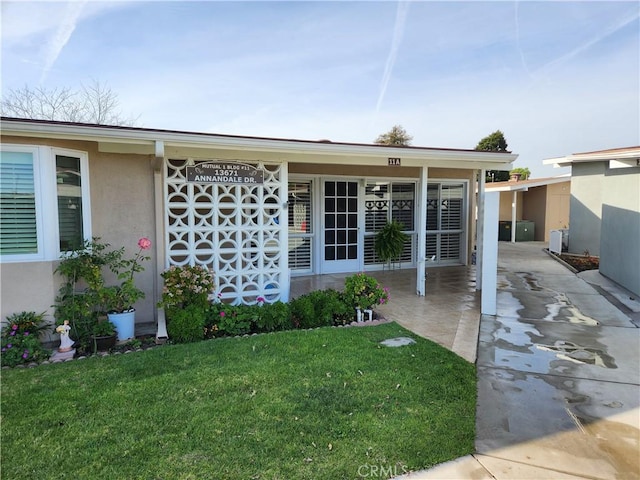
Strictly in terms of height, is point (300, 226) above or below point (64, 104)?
below

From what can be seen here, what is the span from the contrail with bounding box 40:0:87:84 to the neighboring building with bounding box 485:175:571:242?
650 inches

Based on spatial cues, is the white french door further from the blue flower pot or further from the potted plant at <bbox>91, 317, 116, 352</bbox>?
the potted plant at <bbox>91, 317, 116, 352</bbox>

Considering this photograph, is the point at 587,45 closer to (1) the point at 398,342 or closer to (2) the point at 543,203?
(1) the point at 398,342

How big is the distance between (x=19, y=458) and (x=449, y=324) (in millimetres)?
4880

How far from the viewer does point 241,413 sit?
9.96ft

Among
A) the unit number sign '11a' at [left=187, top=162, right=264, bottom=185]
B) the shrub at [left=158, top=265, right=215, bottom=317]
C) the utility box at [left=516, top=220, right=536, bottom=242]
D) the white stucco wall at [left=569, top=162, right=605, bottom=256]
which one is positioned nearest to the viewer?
the shrub at [left=158, top=265, right=215, bottom=317]

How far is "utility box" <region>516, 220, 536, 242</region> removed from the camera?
19094mm

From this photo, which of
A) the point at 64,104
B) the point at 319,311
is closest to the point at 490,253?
the point at 319,311

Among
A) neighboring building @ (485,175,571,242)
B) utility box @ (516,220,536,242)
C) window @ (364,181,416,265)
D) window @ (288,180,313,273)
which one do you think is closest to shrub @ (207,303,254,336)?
window @ (288,180,313,273)

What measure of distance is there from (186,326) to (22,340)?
→ 67.0 inches

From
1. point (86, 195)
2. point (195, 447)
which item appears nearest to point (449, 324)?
Result: point (195, 447)

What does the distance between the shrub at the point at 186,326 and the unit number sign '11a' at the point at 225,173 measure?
1.98 meters

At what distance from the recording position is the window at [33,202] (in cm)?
451

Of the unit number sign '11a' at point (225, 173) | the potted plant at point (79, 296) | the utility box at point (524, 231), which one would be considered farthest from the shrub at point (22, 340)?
the utility box at point (524, 231)
